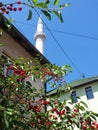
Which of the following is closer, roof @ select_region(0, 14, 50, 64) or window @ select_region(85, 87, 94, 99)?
roof @ select_region(0, 14, 50, 64)

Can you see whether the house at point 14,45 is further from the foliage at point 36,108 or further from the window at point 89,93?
the window at point 89,93

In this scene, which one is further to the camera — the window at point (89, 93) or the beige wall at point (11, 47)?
the window at point (89, 93)

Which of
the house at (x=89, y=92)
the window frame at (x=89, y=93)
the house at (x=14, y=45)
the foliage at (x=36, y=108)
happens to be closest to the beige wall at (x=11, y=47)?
the house at (x=14, y=45)

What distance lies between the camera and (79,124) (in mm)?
4723

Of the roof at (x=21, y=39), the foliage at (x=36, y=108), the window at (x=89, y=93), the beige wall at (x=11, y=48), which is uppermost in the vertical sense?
the window at (x=89, y=93)

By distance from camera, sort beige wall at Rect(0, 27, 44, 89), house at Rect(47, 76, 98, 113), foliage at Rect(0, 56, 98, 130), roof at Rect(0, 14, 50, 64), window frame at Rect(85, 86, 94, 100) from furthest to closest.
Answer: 1. window frame at Rect(85, 86, 94, 100)
2. house at Rect(47, 76, 98, 113)
3. roof at Rect(0, 14, 50, 64)
4. beige wall at Rect(0, 27, 44, 89)
5. foliage at Rect(0, 56, 98, 130)

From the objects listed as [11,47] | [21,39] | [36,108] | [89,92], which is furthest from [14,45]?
[89,92]

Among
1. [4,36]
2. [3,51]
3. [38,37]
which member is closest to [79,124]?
[3,51]

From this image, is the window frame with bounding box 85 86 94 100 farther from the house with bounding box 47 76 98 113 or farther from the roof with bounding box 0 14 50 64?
the roof with bounding box 0 14 50 64

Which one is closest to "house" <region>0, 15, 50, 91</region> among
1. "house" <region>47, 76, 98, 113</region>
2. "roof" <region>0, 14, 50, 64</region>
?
"roof" <region>0, 14, 50, 64</region>

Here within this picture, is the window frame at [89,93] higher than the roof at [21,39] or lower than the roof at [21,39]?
higher

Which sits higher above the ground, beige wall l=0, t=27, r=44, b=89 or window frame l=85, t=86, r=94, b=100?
window frame l=85, t=86, r=94, b=100

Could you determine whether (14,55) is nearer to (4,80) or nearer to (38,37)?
(4,80)

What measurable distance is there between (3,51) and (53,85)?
2.80m
